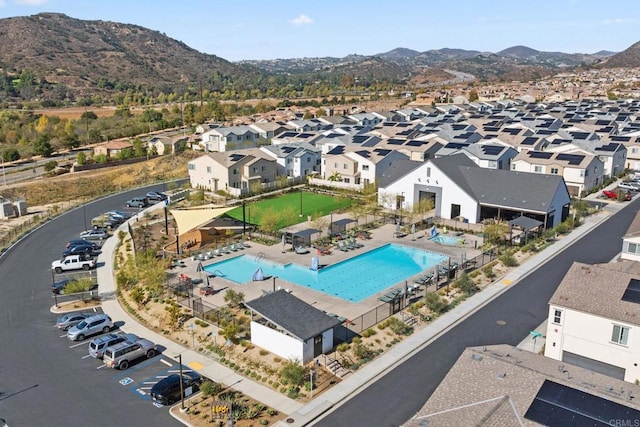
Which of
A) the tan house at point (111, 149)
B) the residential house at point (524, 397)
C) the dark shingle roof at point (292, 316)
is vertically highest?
the tan house at point (111, 149)

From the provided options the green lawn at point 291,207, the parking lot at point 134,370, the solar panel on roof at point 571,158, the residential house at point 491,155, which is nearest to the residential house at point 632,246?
the green lawn at point 291,207

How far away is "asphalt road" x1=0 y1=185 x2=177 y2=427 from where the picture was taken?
77.7ft

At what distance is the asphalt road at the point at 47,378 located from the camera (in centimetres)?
2369

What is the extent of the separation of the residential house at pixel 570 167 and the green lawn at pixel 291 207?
2566 cm

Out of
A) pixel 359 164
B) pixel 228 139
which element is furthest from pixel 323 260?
pixel 228 139

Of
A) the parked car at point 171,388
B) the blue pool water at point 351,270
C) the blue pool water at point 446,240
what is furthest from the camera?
the blue pool water at point 446,240

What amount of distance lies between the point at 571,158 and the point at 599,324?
48.9m

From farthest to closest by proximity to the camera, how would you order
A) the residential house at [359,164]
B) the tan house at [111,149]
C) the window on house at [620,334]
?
the tan house at [111,149] → the residential house at [359,164] → the window on house at [620,334]

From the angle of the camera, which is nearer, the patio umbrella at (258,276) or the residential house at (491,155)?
the patio umbrella at (258,276)

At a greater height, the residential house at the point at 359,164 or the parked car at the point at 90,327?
the residential house at the point at 359,164

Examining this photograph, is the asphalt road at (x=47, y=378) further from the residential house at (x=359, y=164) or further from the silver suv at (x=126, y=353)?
the residential house at (x=359, y=164)

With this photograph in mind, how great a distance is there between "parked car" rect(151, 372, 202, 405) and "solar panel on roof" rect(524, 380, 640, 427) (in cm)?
1612

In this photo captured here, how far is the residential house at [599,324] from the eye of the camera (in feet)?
79.6

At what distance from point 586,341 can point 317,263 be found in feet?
70.6
